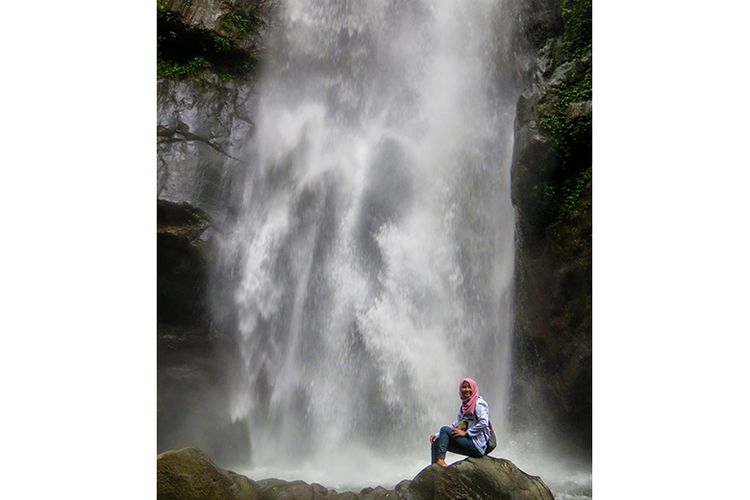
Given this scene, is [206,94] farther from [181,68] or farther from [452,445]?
[452,445]

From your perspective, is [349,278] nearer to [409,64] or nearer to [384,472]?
[384,472]

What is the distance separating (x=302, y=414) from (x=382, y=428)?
0.99m

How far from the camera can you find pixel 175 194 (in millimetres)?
7680

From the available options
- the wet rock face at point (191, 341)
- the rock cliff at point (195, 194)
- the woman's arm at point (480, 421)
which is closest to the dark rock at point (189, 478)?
the woman's arm at point (480, 421)

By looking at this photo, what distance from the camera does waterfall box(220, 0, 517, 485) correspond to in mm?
7008

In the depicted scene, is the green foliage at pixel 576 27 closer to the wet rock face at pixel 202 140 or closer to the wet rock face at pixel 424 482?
the wet rock face at pixel 202 140

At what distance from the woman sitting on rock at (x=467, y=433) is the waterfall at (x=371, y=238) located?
172cm

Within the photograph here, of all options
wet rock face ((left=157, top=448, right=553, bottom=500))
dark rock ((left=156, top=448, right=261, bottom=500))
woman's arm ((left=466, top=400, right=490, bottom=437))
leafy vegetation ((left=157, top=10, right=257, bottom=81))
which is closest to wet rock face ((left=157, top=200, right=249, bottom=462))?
leafy vegetation ((left=157, top=10, right=257, bottom=81))

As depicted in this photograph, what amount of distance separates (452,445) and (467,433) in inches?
6.9

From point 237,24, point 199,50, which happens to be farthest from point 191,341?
point 237,24

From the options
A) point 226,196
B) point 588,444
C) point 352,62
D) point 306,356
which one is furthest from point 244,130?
point 588,444

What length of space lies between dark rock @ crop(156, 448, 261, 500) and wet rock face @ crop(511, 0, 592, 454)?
11.2ft

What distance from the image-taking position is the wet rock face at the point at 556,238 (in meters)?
6.50

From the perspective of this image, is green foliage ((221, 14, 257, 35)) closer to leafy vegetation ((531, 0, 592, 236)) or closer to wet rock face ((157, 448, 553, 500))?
leafy vegetation ((531, 0, 592, 236))
